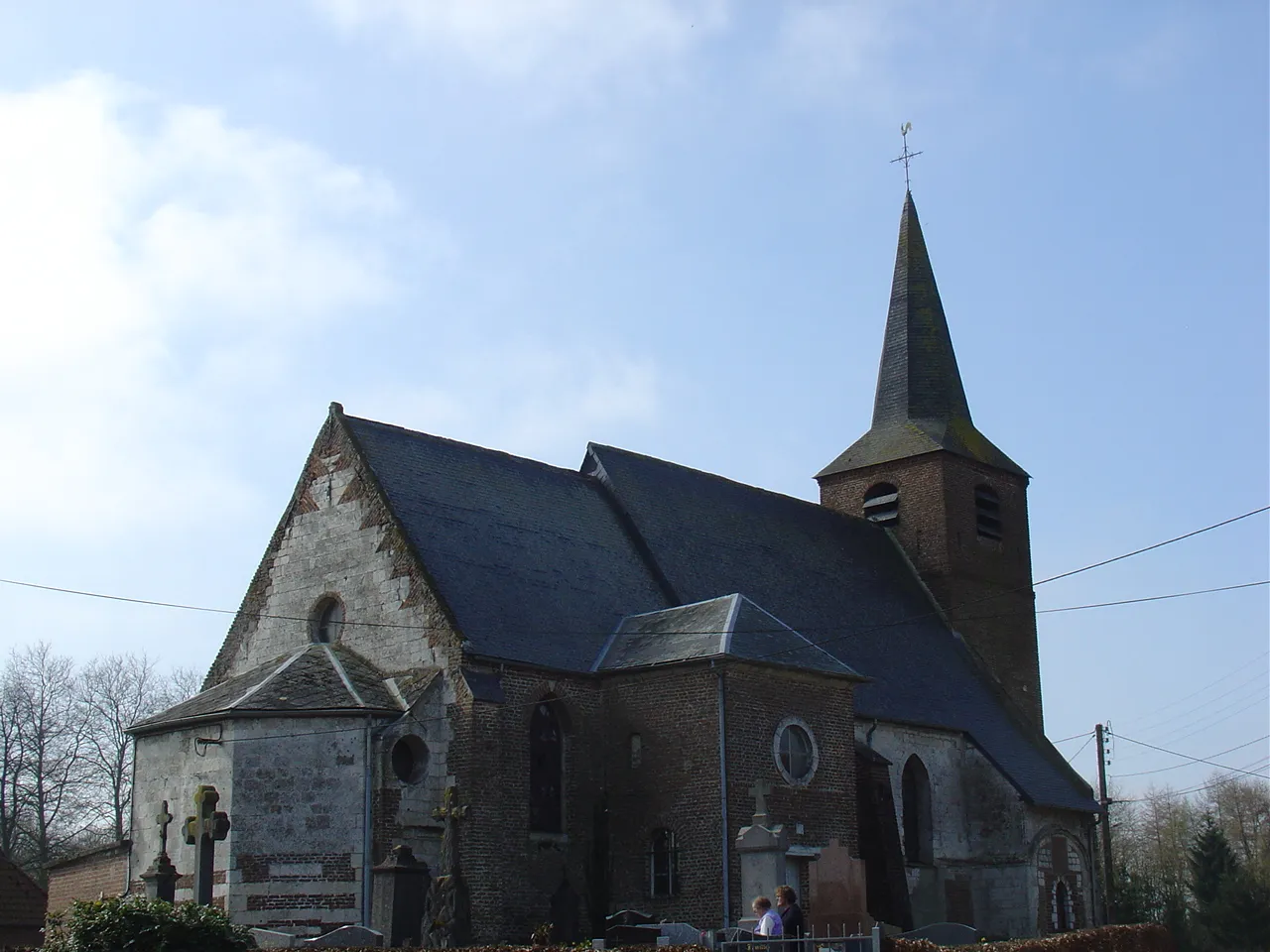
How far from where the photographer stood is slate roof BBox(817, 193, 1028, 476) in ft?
112

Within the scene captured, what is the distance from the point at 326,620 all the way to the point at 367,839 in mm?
4531

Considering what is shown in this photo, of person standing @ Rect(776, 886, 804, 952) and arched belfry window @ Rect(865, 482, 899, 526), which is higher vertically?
arched belfry window @ Rect(865, 482, 899, 526)

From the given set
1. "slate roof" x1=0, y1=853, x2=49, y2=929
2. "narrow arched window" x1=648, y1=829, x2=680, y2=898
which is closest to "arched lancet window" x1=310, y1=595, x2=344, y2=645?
"narrow arched window" x1=648, y1=829, x2=680, y2=898

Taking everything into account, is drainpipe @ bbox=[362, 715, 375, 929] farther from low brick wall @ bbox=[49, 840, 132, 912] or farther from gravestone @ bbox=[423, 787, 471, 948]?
low brick wall @ bbox=[49, 840, 132, 912]

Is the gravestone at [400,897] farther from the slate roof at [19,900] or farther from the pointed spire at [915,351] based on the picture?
the pointed spire at [915,351]

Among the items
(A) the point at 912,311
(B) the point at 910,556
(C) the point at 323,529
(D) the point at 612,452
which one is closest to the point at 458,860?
(C) the point at 323,529

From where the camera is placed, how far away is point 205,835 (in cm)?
1878

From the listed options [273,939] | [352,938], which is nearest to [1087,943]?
[352,938]

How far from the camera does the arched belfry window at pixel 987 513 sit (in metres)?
34.0

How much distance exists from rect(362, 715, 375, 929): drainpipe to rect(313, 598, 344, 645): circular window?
3.15 m

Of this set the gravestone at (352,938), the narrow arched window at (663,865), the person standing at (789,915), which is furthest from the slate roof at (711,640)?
the person standing at (789,915)

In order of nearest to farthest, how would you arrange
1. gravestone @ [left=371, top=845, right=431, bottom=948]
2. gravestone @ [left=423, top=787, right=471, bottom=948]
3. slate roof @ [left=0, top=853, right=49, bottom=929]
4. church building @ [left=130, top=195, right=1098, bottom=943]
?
gravestone @ [left=371, top=845, right=431, bottom=948]
gravestone @ [left=423, top=787, right=471, bottom=948]
church building @ [left=130, top=195, right=1098, bottom=943]
slate roof @ [left=0, top=853, right=49, bottom=929]

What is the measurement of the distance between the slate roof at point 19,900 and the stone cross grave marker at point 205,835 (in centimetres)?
754

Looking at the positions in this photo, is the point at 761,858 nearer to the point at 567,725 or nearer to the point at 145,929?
the point at 567,725
